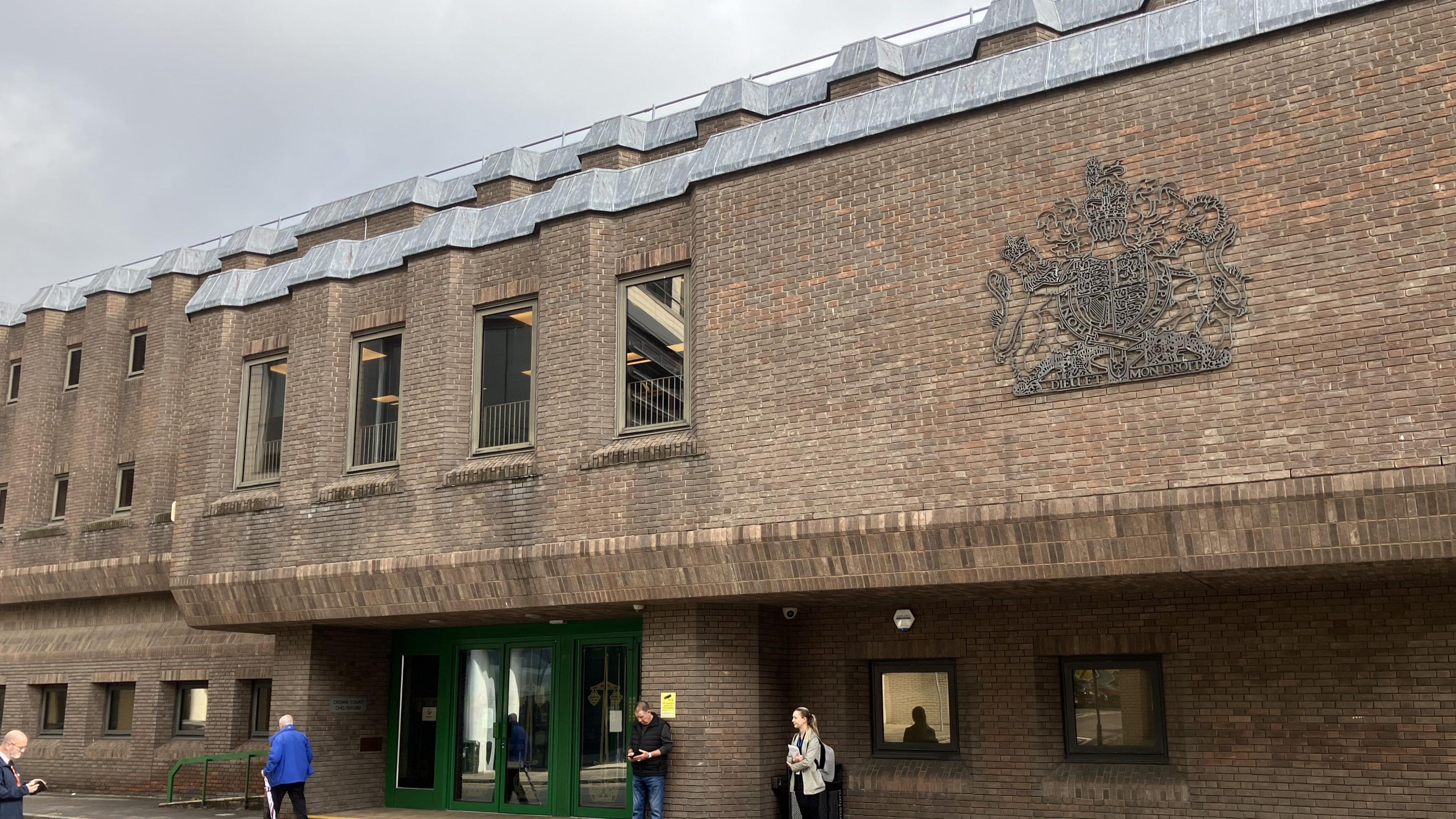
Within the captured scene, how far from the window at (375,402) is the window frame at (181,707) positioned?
731 cm

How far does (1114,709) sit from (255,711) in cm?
1461

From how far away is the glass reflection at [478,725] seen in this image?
17.8 meters

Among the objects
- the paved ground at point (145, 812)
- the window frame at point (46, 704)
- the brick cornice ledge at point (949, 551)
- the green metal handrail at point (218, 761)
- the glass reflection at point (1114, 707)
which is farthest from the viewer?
the window frame at point (46, 704)

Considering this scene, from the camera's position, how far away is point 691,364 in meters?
15.0

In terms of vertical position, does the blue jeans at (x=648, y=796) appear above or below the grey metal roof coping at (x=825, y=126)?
below

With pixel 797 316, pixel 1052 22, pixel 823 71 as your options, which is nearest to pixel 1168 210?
pixel 797 316

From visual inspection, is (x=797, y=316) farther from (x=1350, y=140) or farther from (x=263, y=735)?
(x=263, y=735)

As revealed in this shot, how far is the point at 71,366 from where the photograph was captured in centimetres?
2636

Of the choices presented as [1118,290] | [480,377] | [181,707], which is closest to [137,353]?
[181,707]

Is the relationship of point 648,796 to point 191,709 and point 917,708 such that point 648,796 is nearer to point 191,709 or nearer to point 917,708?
point 917,708

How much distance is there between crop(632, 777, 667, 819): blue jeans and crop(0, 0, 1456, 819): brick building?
19cm

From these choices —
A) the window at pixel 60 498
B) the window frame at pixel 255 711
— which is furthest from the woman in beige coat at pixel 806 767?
the window at pixel 60 498

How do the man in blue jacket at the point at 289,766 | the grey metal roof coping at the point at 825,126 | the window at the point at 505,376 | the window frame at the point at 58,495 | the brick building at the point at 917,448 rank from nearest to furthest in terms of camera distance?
the brick building at the point at 917,448, the grey metal roof coping at the point at 825,126, the man in blue jacket at the point at 289,766, the window at the point at 505,376, the window frame at the point at 58,495

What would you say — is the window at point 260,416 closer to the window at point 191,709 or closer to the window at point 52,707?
the window at point 191,709
